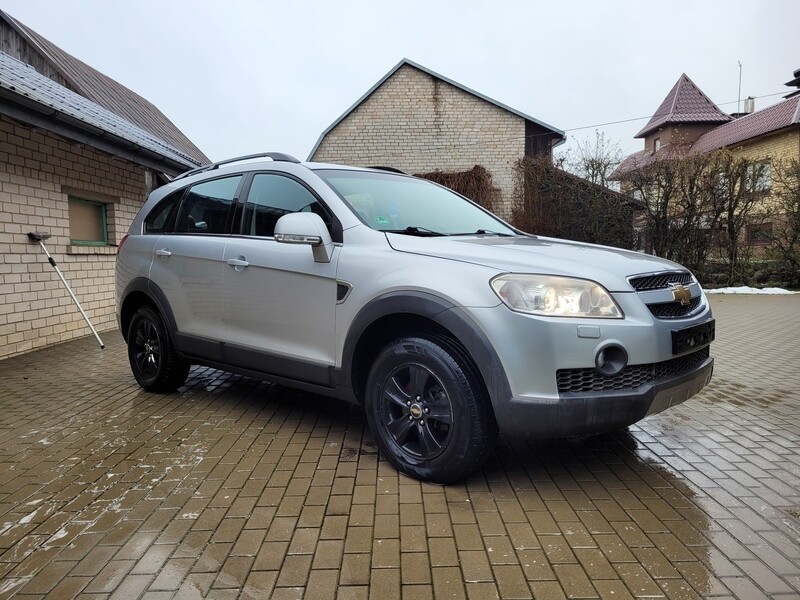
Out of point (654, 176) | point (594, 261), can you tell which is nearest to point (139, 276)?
point (594, 261)

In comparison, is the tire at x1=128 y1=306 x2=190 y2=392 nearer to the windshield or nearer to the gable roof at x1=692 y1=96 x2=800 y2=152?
the windshield

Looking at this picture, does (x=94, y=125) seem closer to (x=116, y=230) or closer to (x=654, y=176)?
(x=116, y=230)

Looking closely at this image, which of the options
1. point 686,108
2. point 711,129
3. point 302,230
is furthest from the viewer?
point 686,108

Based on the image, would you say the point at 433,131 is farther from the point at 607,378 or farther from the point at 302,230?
A: the point at 607,378

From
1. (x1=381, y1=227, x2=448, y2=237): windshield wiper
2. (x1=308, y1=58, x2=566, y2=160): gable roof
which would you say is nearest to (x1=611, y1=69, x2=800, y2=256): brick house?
(x1=308, y1=58, x2=566, y2=160): gable roof

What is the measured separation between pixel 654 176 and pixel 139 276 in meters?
14.4

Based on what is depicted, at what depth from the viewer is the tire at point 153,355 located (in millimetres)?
4816

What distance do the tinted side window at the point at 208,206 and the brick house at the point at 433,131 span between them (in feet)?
51.8

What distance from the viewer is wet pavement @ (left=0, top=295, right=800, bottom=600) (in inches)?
88.6

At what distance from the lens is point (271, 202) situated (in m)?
4.03

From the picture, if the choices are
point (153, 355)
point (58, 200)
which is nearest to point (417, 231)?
point (153, 355)

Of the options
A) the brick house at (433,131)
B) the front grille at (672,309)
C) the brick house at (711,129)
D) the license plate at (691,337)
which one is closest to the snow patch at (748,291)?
the brick house at (711,129)

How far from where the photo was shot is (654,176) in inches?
610

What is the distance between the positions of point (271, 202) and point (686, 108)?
39896mm
